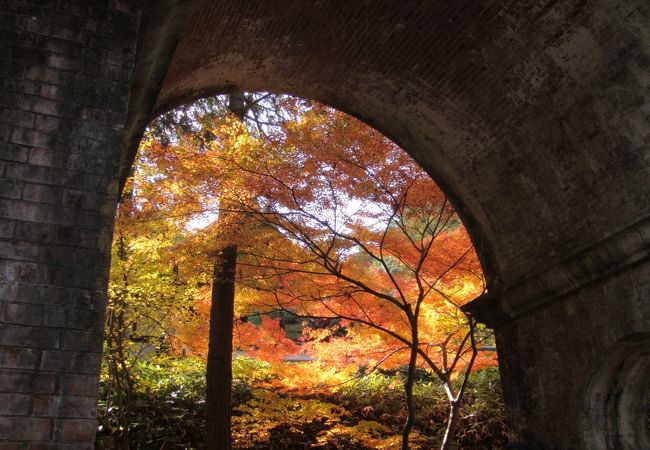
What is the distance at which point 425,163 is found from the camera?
726 centimetres

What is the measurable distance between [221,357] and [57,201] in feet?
22.2

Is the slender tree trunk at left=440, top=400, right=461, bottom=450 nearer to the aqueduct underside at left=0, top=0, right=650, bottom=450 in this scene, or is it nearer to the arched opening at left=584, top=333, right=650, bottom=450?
the aqueduct underside at left=0, top=0, right=650, bottom=450

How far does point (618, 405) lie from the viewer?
5.66 meters

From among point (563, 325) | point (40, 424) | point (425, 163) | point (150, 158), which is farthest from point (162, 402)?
point (40, 424)

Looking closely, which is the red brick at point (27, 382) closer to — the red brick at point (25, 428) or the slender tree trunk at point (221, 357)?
the red brick at point (25, 428)

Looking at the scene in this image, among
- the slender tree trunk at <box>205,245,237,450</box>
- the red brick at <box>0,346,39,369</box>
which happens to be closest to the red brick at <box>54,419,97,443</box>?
the red brick at <box>0,346,39,369</box>

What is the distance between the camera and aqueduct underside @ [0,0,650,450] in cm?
307

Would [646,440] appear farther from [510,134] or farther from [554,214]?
[510,134]

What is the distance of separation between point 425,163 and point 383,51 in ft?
5.78

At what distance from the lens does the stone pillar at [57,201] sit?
2.89 metres

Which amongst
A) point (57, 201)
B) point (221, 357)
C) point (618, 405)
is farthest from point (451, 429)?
point (57, 201)

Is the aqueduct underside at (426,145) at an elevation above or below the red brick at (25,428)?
above

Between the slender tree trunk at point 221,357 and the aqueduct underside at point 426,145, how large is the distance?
3.65 m

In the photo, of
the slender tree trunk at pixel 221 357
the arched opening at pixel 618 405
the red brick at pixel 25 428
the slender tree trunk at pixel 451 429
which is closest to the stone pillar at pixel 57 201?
the red brick at pixel 25 428
